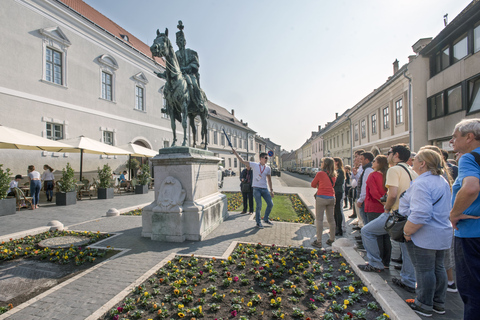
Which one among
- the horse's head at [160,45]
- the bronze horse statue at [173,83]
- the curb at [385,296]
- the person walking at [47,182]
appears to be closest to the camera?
the curb at [385,296]

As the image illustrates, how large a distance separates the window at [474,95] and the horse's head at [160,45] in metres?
15.8

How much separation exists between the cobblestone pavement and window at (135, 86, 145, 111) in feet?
46.1

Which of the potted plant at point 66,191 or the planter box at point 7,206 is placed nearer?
the planter box at point 7,206

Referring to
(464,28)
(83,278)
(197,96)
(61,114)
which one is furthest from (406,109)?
(61,114)

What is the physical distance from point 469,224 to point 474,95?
53.1 ft

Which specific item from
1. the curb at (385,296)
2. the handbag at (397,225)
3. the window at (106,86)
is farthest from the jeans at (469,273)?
the window at (106,86)

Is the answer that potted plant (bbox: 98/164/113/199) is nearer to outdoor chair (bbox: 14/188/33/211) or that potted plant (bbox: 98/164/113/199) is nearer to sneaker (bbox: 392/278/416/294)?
outdoor chair (bbox: 14/188/33/211)

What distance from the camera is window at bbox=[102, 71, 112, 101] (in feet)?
58.9

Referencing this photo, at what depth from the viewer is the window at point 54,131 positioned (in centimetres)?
1410

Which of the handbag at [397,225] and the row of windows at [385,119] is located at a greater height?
the row of windows at [385,119]

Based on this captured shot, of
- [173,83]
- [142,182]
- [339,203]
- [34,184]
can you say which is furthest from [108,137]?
[339,203]

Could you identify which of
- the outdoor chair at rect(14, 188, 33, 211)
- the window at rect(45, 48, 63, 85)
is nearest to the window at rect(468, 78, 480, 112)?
the outdoor chair at rect(14, 188, 33, 211)

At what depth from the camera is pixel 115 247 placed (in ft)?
15.9

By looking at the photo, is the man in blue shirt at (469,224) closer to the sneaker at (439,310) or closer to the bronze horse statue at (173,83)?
the sneaker at (439,310)
